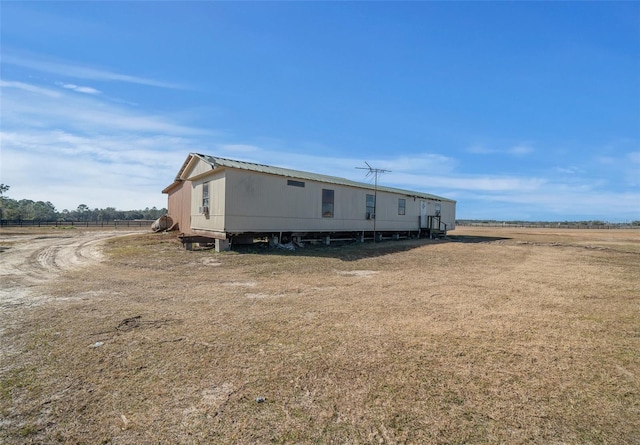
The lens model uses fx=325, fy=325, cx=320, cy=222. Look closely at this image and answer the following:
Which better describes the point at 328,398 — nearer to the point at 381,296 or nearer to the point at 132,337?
the point at 132,337

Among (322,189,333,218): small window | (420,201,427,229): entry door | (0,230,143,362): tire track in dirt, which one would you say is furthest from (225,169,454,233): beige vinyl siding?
(0,230,143,362): tire track in dirt

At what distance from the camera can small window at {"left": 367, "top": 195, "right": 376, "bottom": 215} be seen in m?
18.7

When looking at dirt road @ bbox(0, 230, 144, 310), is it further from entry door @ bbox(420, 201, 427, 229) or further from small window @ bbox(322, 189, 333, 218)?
entry door @ bbox(420, 201, 427, 229)

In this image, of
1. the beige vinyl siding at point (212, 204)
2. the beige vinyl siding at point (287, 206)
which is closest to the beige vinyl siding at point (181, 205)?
the beige vinyl siding at point (212, 204)

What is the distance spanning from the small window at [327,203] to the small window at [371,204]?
310 centimetres

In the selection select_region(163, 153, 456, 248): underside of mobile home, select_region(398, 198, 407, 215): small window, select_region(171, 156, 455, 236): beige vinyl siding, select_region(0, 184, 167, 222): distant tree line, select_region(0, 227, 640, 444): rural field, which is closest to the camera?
select_region(0, 227, 640, 444): rural field

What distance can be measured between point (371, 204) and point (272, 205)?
707cm

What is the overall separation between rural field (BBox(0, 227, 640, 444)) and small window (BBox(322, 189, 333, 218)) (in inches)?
358

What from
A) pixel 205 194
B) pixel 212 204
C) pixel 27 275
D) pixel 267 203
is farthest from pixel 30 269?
pixel 267 203

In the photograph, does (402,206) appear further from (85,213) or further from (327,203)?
(85,213)

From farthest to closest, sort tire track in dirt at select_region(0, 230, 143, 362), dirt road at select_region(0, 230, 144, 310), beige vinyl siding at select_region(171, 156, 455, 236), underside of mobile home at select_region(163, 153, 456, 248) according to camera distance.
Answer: underside of mobile home at select_region(163, 153, 456, 248) < beige vinyl siding at select_region(171, 156, 455, 236) < dirt road at select_region(0, 230, 144, 310) < tire track in dirt at select_region(0, 230, 143, 362)

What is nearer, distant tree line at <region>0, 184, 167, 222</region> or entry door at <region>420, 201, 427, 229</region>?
entry door at <region>420, 201, 427, 229</region>

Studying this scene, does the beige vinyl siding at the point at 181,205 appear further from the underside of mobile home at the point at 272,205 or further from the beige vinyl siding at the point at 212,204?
the beige vinyl siding at the point at 212,204

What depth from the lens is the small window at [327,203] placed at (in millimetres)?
16078
